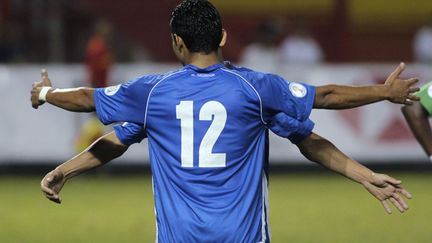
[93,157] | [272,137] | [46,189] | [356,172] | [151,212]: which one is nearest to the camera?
[356,172]

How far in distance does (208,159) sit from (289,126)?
478 mm

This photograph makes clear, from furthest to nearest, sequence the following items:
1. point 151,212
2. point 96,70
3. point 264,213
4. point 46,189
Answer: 1. point 96,70
2. point 151,212
3. point 46,189
4. point 264,213

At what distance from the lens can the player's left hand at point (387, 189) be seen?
5938 millimetres

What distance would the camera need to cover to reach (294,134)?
605 centimetres

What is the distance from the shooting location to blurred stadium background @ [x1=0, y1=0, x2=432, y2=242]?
1248 centimetres

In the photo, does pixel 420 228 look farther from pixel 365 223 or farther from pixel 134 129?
pixel 134 129

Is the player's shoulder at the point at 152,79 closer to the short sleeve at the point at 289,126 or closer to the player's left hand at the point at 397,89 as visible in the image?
the short sleeve at the point at 289,126

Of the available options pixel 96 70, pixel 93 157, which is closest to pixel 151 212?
pixel 96 70

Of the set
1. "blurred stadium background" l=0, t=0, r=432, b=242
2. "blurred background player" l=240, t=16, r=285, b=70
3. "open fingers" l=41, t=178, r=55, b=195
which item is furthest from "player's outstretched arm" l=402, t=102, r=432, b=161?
"blurred background player" l=240, t=16, r=285, b=70

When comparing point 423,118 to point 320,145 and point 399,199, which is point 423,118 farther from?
point 399,199

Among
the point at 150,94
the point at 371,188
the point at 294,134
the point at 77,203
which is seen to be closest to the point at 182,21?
the point at 150,94

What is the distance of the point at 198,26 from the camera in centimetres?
580

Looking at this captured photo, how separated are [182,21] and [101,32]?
38.2 feet

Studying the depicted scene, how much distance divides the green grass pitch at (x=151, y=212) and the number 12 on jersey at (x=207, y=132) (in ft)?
16.7
